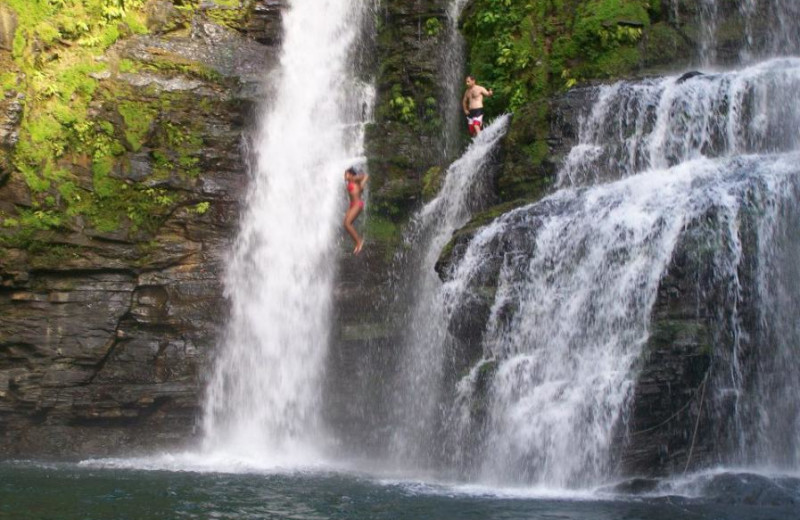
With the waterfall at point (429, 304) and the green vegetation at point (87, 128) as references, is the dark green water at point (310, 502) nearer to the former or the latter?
the waterfall at point (429, 304)

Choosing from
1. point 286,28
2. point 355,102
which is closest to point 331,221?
point 355,102

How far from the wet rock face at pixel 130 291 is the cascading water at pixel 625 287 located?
564 centimetres

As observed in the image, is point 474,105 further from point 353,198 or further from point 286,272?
point 286,272

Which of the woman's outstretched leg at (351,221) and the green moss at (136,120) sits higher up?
the green moss at (136,120)

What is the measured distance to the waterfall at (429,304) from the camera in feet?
50.2

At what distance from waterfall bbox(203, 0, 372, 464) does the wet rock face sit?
43 centimetres

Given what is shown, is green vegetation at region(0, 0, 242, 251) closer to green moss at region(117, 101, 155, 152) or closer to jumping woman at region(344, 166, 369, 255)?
green moss at region(117, 101, 155, 152)

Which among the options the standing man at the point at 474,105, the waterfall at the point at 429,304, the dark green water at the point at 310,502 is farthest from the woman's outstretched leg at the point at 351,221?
the dark green water at the point at 310,502

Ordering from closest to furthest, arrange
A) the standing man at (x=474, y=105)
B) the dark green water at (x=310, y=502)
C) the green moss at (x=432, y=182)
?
1. the dark green water at (x=310, y=502)
2. the green moss at (x=432, y=182)
3. the standing man at (x=474, y=105)

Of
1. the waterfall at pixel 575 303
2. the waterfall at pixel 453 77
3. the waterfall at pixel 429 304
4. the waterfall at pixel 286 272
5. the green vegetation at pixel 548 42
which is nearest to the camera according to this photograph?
the waterfall at pixel 575 303

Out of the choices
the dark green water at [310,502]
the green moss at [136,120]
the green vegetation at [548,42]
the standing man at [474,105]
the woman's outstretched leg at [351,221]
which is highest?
the green vegetation at [548,42]

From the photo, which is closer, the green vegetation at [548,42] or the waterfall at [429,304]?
the waterfall at [429,304]

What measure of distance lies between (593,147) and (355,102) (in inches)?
259

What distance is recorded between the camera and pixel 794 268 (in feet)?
38.9
